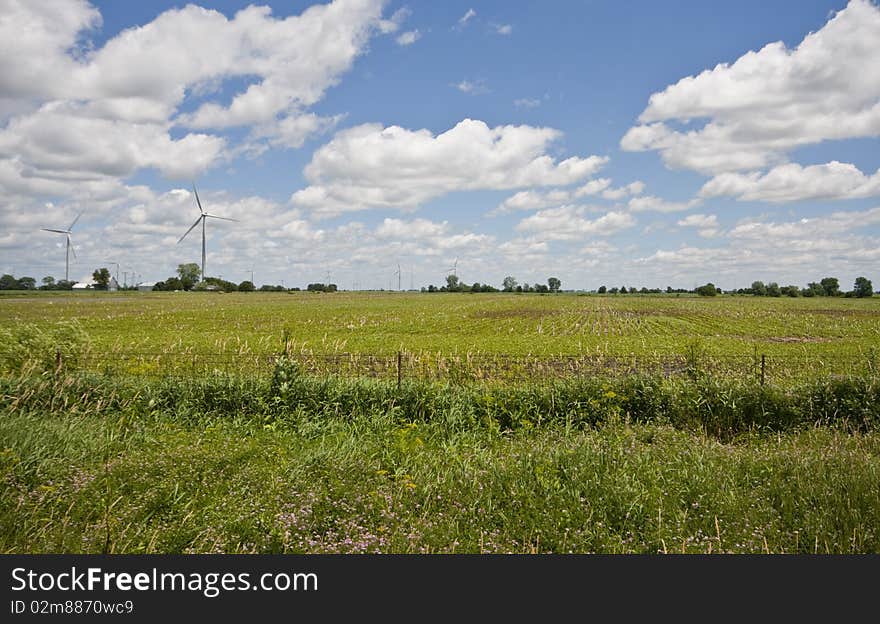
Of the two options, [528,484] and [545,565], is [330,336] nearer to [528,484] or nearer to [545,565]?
[528,484]

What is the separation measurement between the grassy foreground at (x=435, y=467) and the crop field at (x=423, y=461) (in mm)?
34

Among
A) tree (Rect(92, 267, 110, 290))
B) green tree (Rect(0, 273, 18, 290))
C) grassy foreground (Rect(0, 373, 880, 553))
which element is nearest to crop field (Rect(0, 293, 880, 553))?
grassy foreground (Rect(0, 373, 880, 553))

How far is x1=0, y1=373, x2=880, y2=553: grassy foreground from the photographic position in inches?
229

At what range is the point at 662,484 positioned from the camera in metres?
7.20

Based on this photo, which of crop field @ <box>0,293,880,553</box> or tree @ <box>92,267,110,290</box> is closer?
crop field @ <box>0,293,880,553</box>

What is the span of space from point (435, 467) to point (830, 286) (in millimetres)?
221015

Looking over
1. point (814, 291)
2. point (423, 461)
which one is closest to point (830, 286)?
point (814, 291)

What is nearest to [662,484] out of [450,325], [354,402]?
[354,402]

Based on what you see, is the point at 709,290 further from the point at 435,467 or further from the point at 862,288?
the point at 435,467

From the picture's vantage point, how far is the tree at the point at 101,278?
534 ft

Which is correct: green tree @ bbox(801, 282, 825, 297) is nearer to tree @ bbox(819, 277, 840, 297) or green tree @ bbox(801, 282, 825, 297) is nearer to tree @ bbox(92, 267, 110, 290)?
tree @ bbox(819, 277, 840, 297)

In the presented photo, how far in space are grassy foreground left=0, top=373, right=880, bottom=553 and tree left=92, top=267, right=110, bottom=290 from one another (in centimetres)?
17615

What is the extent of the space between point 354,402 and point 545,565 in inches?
287

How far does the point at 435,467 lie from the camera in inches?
311
